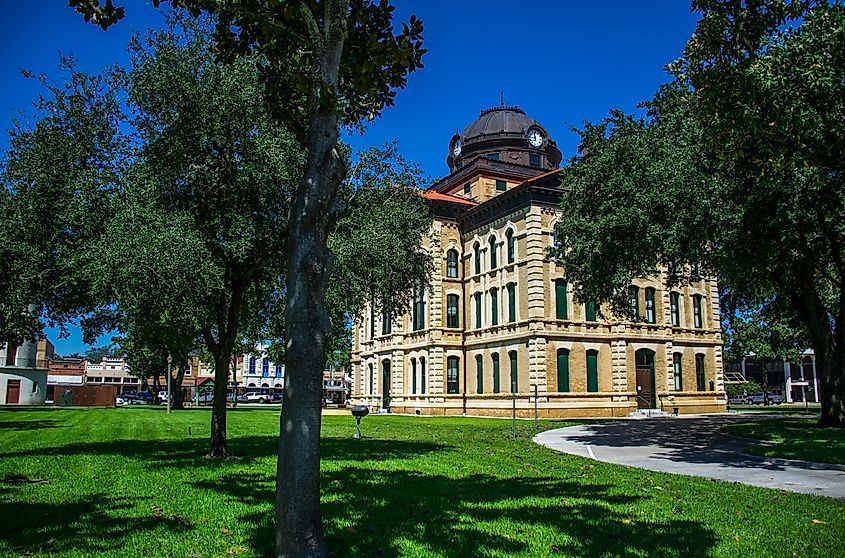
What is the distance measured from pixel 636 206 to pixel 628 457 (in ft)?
23.4

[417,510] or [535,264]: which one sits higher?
[535,264]

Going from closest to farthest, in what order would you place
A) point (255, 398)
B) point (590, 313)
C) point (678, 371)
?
1. point (590, 313)
2. point (678, 371)
3. point (255, 398)

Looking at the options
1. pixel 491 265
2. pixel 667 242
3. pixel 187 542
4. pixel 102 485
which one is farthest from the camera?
pixel 491 265

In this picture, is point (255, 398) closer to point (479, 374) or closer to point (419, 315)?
point (419, 315)

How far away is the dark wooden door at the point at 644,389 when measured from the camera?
129ft

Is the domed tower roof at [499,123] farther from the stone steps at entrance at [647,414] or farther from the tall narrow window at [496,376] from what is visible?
the stone steps at entrance at [647,414]

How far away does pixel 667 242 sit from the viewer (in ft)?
58.6

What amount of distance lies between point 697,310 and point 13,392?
6319 cm

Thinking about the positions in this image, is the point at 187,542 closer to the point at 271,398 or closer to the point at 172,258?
the point at 172,258

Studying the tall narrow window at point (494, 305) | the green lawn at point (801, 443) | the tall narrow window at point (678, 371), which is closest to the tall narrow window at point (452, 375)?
the tall narrow window at point (494, 305)

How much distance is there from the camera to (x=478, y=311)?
4228 centimetres

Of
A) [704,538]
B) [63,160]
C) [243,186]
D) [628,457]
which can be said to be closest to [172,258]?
[243,186]

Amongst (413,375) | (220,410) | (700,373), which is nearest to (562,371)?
(413,375)

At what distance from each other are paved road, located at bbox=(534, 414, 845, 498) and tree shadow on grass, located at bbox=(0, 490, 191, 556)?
31.4 feet
